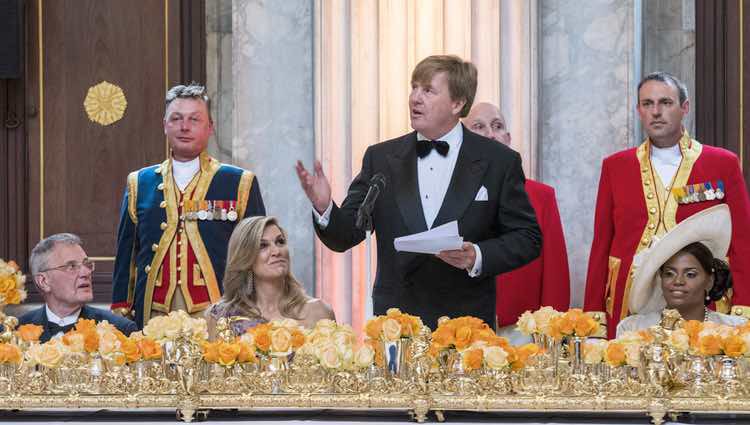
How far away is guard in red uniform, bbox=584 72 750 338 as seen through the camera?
5195mm

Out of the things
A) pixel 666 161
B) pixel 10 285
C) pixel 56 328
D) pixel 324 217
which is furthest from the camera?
pixel 10 285

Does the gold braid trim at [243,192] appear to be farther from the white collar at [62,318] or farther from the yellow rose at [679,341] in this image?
the yellow rose at [679,341]

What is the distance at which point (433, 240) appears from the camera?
155 inches

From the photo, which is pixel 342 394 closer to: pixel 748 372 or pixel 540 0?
pixel 748 372

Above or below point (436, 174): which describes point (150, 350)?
below

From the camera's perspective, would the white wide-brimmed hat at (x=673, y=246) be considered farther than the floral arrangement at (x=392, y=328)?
Yes

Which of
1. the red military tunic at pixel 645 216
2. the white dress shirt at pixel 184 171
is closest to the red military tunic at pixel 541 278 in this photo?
the red military tunic at pixel 645 216

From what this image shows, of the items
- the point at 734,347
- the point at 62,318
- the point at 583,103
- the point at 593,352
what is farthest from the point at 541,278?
the point at 734,347

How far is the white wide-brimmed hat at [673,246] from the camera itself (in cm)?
456

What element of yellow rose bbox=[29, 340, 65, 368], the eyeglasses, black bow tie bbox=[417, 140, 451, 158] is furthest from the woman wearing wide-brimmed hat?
yellow rose bbox=[29, 340, 65, 368]

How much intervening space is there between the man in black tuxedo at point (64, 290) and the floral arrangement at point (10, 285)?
52 centimetres

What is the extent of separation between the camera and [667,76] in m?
5.27

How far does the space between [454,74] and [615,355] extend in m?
1.35

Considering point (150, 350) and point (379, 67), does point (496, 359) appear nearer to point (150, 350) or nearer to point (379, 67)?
point (150, 350)
